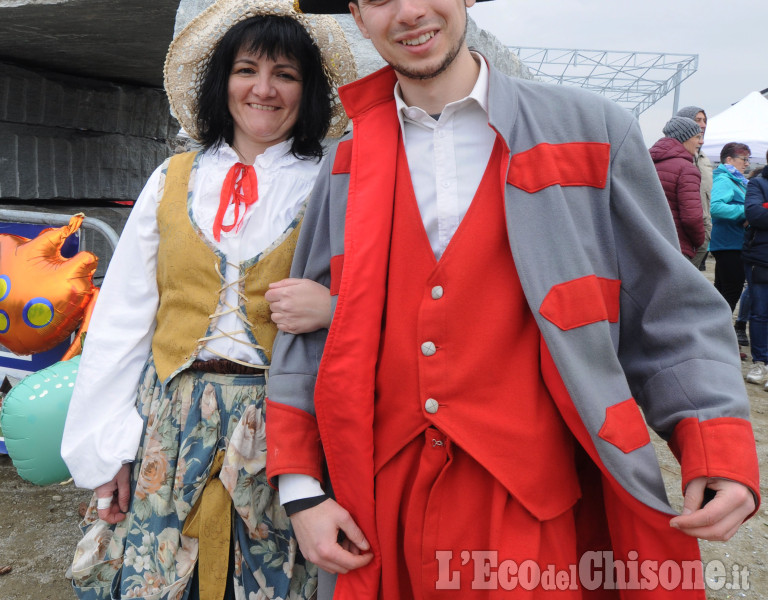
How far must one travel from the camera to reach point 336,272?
4.43 feet

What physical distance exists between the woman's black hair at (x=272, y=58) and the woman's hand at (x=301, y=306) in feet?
1.51

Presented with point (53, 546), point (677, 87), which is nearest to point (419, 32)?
point (53, 546)

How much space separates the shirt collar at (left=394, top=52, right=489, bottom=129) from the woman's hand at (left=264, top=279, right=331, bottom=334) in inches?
16.0

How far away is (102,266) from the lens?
3910mm

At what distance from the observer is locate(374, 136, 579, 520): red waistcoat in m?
1.19

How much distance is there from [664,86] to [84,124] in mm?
19477

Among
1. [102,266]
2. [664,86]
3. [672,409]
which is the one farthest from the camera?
[664,86]

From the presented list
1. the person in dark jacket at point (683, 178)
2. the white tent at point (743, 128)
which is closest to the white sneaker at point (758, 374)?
the person in dark jacket at point (683, 178)

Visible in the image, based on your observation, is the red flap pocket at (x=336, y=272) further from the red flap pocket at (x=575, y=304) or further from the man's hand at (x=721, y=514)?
the man's hand at (x=721, y=514)

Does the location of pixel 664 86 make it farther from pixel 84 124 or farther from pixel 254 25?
pixel 254 25

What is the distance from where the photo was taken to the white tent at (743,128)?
999cm

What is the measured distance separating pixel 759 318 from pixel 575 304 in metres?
4.55

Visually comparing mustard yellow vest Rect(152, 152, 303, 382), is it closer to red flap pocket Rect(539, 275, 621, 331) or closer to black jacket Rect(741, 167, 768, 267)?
red flap pocket Rect(539, 275, 621, 331)

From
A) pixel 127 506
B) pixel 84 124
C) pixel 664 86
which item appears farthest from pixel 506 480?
pixel 664 86
